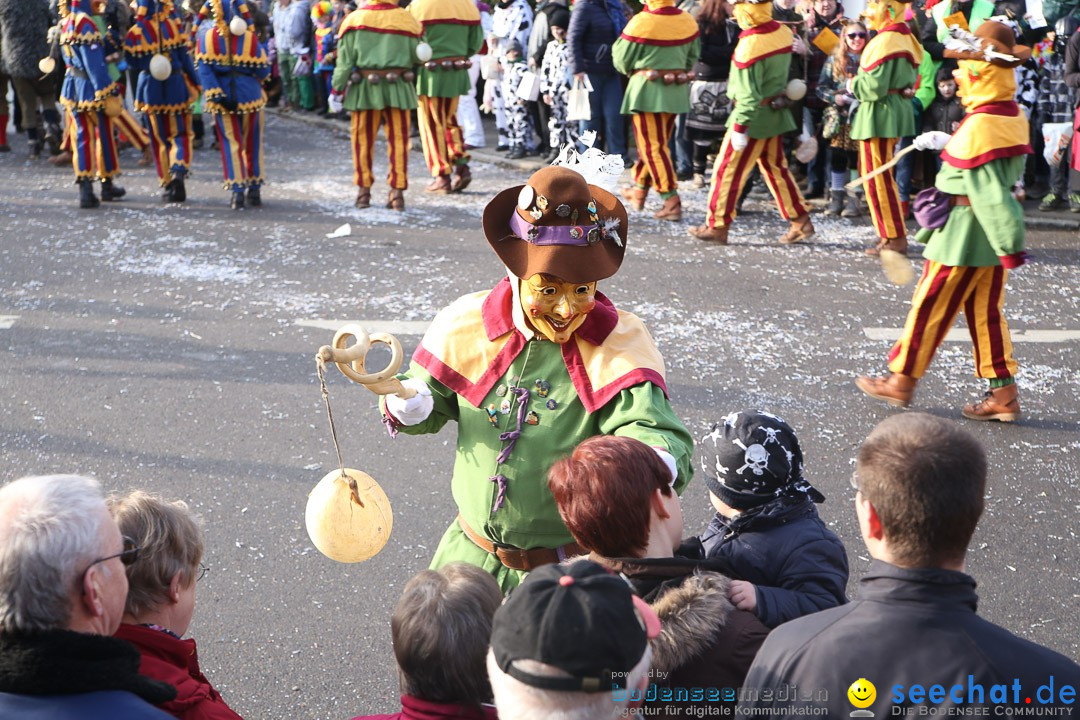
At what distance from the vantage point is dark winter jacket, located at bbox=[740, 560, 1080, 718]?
6.35 feet

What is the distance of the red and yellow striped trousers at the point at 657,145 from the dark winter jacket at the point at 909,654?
7.74m

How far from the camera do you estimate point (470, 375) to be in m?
3.10

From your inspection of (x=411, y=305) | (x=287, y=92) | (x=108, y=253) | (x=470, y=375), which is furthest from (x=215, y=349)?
(x=287, y=92)

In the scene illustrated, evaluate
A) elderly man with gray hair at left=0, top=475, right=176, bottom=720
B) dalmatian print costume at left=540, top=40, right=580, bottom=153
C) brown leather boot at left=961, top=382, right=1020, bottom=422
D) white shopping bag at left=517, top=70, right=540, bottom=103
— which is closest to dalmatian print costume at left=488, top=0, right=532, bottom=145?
A: white shopping bag at left=517, top=70, right=540, bottom=103

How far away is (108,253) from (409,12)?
3.33 m

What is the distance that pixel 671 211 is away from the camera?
32.0ft

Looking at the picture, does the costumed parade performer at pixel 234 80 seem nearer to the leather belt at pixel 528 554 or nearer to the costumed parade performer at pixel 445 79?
the costumed parade performer at pixel 445 79

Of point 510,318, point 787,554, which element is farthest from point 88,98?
point 787,554

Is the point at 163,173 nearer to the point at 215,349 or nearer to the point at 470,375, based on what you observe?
the point at 215,349

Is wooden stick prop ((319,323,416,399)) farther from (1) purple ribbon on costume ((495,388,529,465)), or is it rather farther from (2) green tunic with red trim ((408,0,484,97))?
(2) green tunic with red trim ((408,0,484,97))

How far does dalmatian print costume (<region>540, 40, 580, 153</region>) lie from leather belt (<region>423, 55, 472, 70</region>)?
1388 mm

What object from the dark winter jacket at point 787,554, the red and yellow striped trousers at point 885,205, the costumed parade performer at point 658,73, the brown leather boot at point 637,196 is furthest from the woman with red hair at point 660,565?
the brown leather boot at point 637,196

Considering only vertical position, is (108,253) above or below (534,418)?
below

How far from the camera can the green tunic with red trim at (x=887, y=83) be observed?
27.5 ft
